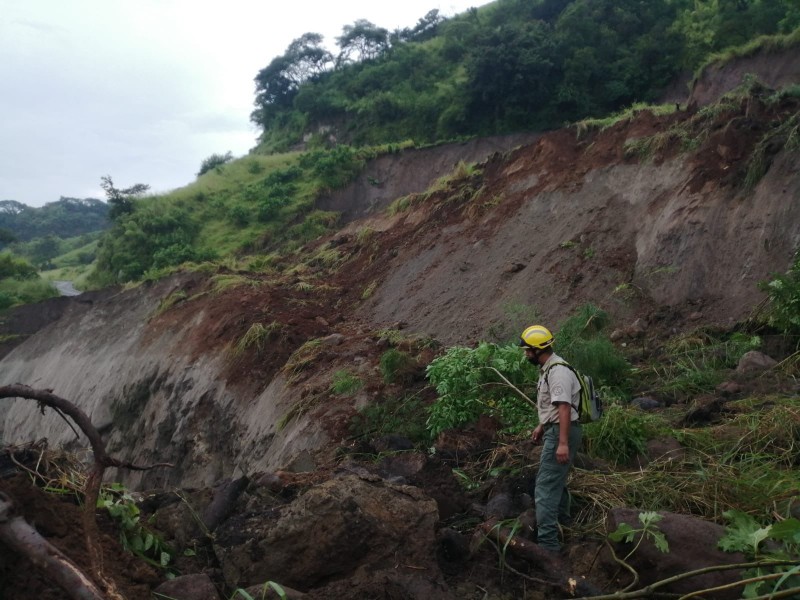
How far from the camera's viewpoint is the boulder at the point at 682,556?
3.65 meters

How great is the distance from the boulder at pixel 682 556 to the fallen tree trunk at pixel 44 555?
2.82 m

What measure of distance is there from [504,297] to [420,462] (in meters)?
6.67

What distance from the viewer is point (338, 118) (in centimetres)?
4062

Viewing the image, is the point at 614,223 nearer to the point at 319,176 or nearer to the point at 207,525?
the point at 207,525

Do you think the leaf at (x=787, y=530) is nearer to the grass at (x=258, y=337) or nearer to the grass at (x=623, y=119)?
the grass at (x=258, y=337)

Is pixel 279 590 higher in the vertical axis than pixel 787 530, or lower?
higher

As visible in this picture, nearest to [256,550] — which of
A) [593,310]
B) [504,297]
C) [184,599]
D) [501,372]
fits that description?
[184,599]

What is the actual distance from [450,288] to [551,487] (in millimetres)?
8896

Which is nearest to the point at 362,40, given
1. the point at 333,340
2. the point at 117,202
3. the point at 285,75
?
the point at 285,75

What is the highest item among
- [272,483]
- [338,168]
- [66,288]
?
[338,168]

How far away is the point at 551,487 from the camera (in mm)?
4602

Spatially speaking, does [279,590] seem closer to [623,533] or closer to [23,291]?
[623,533]

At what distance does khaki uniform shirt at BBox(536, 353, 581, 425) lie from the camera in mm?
4578

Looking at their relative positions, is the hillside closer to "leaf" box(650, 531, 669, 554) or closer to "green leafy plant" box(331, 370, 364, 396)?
"green leafy plant" box(331, 370, 364, 396)
